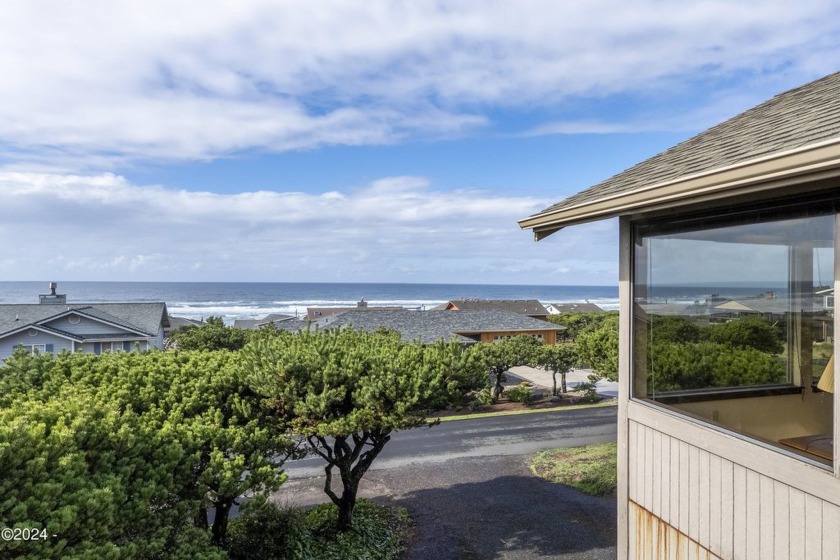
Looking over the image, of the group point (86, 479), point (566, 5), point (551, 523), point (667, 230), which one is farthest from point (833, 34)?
point (86, 479)

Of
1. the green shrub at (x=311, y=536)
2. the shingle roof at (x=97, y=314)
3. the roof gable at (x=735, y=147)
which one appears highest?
the roof gable at (x=735, y=147)

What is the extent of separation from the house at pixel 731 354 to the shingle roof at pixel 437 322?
83.1ft

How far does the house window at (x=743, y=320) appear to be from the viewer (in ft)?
11.3

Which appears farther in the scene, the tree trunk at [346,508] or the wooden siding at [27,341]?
the wooden siding at [27,341]

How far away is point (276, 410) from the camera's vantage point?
A: 8477mm

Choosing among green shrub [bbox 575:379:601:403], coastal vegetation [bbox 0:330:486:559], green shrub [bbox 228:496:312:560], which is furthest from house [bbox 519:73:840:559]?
green shrub [bbox 575:379:601:403]

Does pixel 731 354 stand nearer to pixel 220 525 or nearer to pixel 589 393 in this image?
pixel 220 525

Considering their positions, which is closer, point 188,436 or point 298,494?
point 188,436

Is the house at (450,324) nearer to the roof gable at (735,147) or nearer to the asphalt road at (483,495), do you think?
the asphalt road at (483,495)

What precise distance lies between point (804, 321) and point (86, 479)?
251 inches

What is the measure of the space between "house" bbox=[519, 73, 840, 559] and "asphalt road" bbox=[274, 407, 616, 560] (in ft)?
15.2

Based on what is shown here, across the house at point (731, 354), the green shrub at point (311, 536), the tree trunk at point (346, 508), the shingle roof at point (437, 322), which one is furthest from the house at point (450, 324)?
the house at point (731, 354)

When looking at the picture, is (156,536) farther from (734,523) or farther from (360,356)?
(734,523)

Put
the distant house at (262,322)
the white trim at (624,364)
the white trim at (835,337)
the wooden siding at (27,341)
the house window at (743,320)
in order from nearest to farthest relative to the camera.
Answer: the white trim at (835,337) < the house window at (743,320) < the white trim at (624,364) < the wooden siding at (27,341) < the distant house at (262,322)
